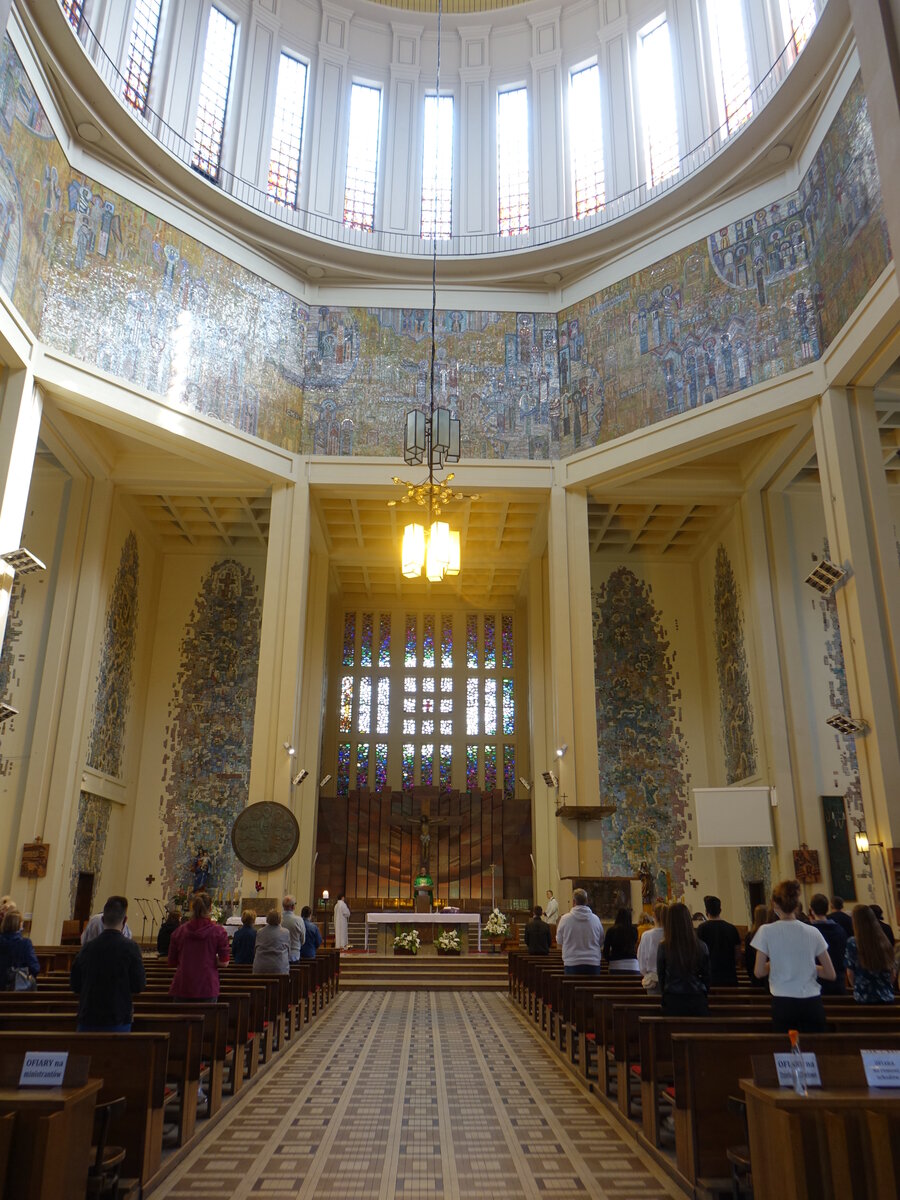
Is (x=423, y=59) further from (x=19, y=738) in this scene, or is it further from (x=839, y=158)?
(x=19, y=738)

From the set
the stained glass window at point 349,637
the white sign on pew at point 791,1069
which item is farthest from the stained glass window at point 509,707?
the white sign on pew at point 791,1069

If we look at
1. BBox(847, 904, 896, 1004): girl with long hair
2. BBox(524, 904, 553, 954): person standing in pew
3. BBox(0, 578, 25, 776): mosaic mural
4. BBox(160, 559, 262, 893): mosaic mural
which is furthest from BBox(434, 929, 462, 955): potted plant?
BBox(847, 904, 896, 1004): girl with long hair

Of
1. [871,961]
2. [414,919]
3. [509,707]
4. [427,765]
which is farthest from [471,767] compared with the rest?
[871,961]

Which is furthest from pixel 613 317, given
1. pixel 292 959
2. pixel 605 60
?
pixel 292 959

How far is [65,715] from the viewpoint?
1584 centimetres

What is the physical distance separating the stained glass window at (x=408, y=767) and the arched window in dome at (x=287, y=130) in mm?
13108

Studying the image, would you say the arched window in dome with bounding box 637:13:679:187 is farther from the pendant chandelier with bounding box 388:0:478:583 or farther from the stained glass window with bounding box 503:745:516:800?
the stained glass window with bounding box 503:745:516:800

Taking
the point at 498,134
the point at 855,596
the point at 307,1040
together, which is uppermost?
the point at 498,134

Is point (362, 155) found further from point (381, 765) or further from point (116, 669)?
point (381, 765)

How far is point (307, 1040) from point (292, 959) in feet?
4.37

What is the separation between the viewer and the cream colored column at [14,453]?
1212 centimetres

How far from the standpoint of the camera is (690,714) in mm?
20078

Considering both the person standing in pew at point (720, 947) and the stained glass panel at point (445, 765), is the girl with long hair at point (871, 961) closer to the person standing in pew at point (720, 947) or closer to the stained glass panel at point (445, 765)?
the person standing in pew at point (720, 947)

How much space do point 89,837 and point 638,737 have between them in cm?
1150
